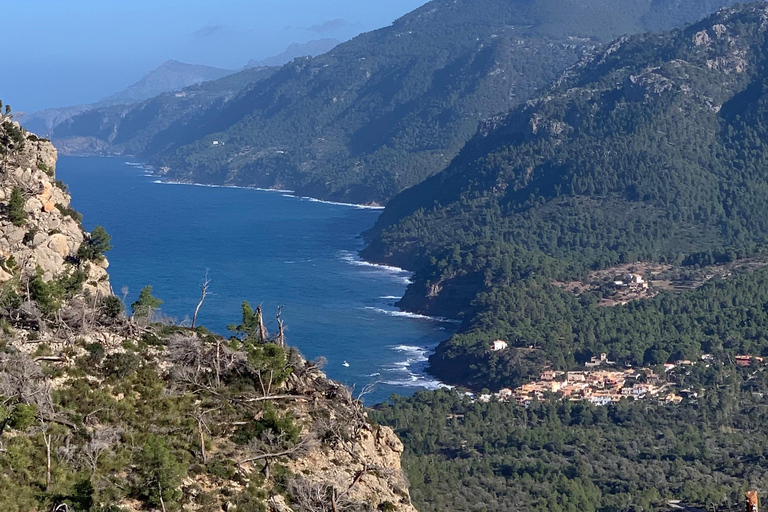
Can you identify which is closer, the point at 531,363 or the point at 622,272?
the point at 531,363

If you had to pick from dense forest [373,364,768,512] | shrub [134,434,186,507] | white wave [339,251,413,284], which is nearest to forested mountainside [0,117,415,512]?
shrub [134,434,186,507]

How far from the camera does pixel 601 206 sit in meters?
167

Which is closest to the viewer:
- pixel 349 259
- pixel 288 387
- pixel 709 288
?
pixel 288 387

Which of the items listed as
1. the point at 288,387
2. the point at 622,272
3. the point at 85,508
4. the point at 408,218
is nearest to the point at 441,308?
the point at 622,272

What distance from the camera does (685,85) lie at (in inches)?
7092

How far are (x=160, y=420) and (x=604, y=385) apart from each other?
7483 centimetres

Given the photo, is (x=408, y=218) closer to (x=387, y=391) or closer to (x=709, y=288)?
(x=709, y=288)

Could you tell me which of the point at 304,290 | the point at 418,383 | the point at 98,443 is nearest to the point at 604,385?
the point at 418,383

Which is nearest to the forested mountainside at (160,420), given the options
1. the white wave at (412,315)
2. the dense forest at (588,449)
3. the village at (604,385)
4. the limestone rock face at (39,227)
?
the limestone rock face at (39,227)

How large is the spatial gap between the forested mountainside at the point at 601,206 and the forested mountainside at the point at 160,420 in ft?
251

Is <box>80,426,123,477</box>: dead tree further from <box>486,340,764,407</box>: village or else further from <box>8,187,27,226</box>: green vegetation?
<box>486,340,764,407</box>: village

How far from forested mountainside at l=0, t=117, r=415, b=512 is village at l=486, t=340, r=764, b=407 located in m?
62.7

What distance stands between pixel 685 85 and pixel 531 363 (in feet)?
278

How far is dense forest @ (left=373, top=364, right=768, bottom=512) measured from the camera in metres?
65.8
